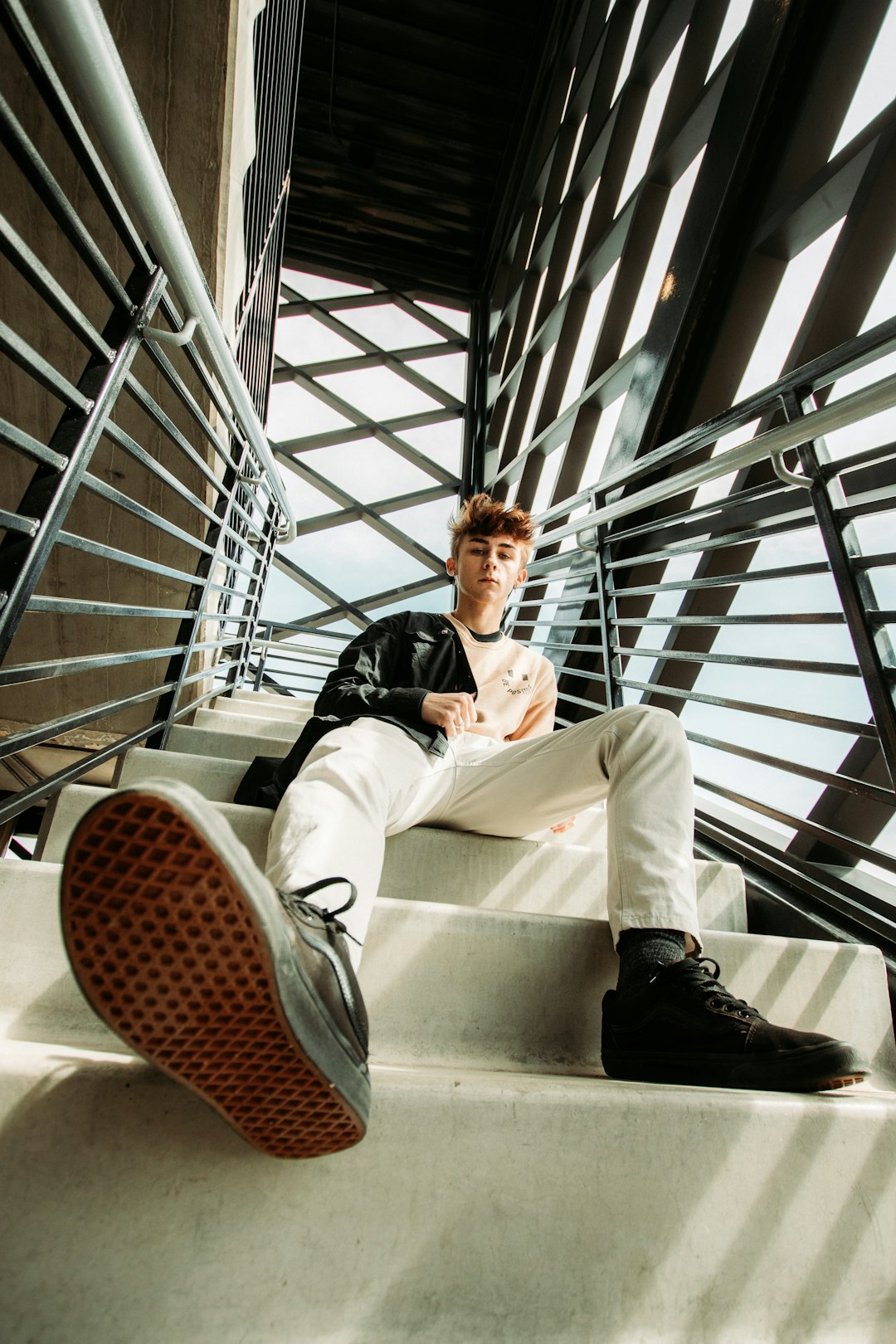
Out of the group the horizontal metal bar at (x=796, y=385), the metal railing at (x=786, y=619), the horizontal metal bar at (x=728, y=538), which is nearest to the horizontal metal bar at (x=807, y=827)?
the metal railing at (x=786, y=619)

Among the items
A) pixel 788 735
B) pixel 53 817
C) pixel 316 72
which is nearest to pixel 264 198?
pixel 53 817

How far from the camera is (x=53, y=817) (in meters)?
0.95

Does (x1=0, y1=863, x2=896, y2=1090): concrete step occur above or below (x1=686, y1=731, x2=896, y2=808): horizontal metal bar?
below

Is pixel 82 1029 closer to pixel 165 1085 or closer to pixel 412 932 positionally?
pixel 165 1085

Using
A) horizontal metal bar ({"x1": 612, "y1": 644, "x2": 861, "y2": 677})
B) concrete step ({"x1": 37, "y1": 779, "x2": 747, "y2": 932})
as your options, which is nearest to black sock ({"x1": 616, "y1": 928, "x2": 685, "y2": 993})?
concrete step ({"x1": 37, "y1": 779, "x2": 747, "y2": 932})

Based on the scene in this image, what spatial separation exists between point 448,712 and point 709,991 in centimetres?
62

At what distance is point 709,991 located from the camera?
72cm

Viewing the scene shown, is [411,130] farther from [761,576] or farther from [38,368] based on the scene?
[38,368]

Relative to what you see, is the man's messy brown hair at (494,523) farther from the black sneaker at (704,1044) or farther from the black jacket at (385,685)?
the black sneaker at (704,1044)

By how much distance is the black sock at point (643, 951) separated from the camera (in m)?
0.77

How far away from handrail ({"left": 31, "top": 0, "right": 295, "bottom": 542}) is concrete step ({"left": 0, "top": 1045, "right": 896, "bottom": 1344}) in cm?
108

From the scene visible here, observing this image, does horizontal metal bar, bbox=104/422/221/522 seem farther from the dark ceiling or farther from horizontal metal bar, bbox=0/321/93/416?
the dark ceiling

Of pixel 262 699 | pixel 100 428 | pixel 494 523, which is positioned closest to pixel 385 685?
pixel 494 523

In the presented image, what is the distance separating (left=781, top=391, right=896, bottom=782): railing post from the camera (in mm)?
968
